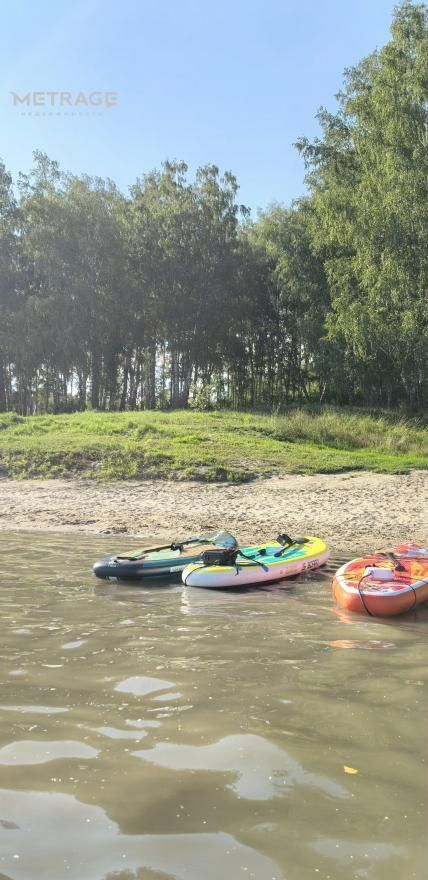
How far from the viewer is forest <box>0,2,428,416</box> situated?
1298 inches

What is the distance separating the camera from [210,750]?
3123mm

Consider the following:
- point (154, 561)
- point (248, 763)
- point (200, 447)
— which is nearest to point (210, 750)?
point (248, 763)

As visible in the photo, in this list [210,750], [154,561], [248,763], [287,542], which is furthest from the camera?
[287,542]

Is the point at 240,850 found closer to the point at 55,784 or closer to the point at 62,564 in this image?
the point at 55,784

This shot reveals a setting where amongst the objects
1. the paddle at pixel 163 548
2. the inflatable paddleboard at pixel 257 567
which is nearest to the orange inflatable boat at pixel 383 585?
the inflatable paddleboard at pixel 257 567

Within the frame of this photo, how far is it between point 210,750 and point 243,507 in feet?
34.2

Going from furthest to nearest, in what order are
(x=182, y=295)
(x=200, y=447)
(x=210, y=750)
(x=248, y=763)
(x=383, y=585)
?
(x=182, y=295), (x=200, y=447), (x=383, y=585), (x=210, y=750), (x=248, y=763)

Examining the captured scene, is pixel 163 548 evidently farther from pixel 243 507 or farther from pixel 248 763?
pixel 248 763

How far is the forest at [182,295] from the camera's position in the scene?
108 feet

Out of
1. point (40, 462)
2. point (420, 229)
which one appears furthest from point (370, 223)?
point (40, 462)

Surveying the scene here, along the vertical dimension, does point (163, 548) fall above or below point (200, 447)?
below

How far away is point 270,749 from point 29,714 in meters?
1.36

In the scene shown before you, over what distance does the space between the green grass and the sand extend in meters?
0.68

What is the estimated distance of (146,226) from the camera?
38125 millimetres
